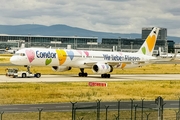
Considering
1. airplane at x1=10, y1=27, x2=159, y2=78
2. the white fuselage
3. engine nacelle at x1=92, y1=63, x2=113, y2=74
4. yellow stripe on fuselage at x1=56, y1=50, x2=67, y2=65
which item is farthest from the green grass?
engine nacelle at x1=92, y1=63, x2=113, y2=74

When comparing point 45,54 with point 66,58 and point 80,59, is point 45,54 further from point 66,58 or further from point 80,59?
point 80,59

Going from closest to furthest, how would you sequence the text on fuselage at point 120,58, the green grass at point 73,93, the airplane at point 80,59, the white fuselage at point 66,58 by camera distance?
1. the green grass at point 73,93
2. the white fuselage at point 66,58
3. the airplane at point 80,59
4. the text on fuselage at point 120,58

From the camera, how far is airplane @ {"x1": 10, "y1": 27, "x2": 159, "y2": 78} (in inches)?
2805

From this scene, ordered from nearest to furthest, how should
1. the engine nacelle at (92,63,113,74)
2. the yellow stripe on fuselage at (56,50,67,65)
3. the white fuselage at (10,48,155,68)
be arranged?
the white fuselage at (10,48,155,68), the yellow stripe on fuselage at (56,50,67,65), the engine nacelle at (92,63,113,74)

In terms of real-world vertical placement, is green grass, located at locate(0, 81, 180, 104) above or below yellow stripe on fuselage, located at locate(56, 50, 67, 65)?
below

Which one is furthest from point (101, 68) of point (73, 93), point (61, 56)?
point (73, 93)

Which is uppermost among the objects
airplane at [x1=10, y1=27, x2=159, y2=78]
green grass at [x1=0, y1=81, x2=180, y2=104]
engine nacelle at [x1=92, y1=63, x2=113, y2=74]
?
airplane at [x1=10, y1=27, x2=159, y2=78]

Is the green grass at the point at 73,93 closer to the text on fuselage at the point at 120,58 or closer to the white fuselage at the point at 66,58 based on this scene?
the white fuselage at the point at 66,58

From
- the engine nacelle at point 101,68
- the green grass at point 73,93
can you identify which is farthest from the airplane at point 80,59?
the green grass at point 73,93

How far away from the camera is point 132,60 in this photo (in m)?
86.9

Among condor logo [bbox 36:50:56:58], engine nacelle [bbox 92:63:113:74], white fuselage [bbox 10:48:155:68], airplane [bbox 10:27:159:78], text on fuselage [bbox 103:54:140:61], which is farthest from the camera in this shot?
text on fuselage [bbox 103:54:140:61]

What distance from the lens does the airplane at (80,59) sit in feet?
234

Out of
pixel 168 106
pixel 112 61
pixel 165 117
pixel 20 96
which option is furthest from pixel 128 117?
pixel 112 61

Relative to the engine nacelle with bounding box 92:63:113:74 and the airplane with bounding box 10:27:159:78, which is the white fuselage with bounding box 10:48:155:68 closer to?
the airplane with bounding box 10:27:159:78
